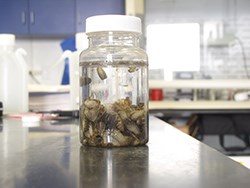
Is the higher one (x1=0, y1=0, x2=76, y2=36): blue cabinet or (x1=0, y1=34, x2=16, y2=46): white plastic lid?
(x1=0, y1=0, x2=76, y2=36): blue cabinet

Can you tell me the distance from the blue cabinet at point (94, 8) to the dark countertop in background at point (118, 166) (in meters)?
2.49

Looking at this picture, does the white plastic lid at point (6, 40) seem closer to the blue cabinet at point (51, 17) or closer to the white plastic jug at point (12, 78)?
the white plastic jug at point (12, 78)

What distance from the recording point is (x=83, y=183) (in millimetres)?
319

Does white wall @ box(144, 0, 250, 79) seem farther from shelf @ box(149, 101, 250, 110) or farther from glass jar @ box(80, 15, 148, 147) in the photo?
glass jar @ box(80, 15, 148, 147)

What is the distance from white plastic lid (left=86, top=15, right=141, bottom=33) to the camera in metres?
0.53

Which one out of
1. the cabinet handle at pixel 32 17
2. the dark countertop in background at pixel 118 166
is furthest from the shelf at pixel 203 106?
the cabinet handle at pixel 32 17

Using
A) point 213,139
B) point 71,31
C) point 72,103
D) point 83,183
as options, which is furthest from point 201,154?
point 71,31

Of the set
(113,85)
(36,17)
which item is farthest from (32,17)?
(113,85)

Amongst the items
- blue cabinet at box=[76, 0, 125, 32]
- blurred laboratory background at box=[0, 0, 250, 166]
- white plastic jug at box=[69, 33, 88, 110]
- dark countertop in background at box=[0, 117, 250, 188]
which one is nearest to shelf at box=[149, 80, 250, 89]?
blurred laboratory background at box=[0, 0, 250, 166]

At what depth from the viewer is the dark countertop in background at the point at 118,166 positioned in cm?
32

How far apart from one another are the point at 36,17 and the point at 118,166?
2756 millimetres

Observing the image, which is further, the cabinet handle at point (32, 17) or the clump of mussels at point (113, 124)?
the cabinet handle at point (32, 17)

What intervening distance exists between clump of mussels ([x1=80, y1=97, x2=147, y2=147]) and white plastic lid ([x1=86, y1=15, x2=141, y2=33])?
10 cm

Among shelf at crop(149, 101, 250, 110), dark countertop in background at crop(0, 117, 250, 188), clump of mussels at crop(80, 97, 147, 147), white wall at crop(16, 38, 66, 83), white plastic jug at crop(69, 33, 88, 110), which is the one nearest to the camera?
dark countertop in background at crop(0, 117, 250, 188)
